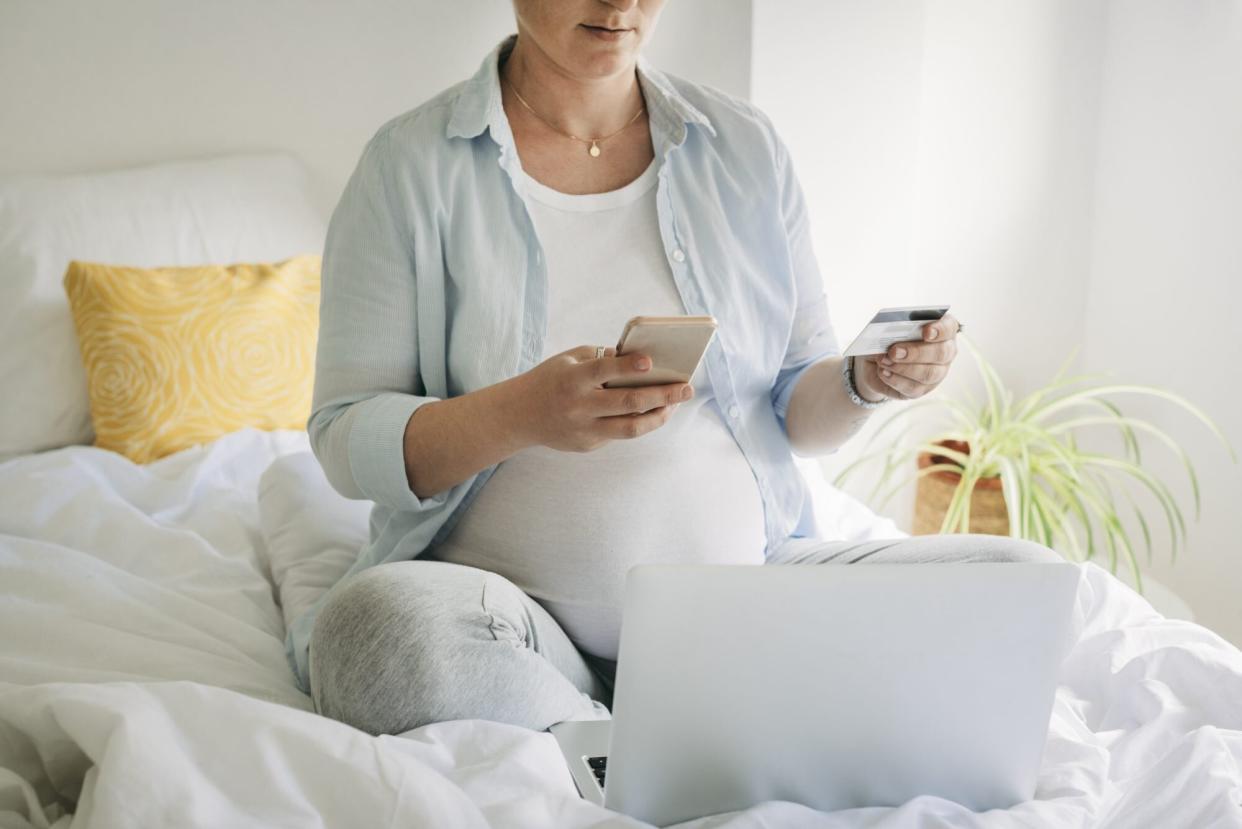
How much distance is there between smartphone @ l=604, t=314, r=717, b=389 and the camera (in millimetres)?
955

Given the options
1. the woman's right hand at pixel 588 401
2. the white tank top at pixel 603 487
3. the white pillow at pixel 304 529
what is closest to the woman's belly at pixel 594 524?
the white tank top at pixel 603 487

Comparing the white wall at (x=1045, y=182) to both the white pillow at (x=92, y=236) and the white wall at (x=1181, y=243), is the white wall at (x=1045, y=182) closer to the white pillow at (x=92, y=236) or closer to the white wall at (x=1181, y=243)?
the white wall at (x=1181, y=243)

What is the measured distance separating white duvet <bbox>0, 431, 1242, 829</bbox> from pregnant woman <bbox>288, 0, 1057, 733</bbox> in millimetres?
122

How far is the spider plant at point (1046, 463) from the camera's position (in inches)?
88.0

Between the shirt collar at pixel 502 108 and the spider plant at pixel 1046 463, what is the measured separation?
3.38 feet

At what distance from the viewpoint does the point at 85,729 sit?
2.85ft

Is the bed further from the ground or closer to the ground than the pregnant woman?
closer to the ground

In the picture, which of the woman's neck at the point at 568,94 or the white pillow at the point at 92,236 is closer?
the woman's neck at the point at 568,94

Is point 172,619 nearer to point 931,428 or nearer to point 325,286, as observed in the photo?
point 325,286

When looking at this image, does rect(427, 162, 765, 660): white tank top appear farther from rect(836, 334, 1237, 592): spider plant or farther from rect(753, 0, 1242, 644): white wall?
rect(753, 0, 1242, 644): white wall

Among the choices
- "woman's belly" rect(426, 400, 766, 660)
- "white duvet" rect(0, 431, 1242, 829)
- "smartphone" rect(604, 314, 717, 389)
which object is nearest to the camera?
"white duvet" rect(0, 431, 1242, 829)

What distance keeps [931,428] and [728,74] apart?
89cm

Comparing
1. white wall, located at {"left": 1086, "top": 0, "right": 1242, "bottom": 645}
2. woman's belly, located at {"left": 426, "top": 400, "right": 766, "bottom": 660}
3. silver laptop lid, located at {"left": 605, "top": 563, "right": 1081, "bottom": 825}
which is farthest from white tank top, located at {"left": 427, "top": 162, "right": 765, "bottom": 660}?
white wall, located at {"left": 1086, "top": 0, "right": 1242, "bottom": 645}

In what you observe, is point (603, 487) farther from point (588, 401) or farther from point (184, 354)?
point (184, 354)
